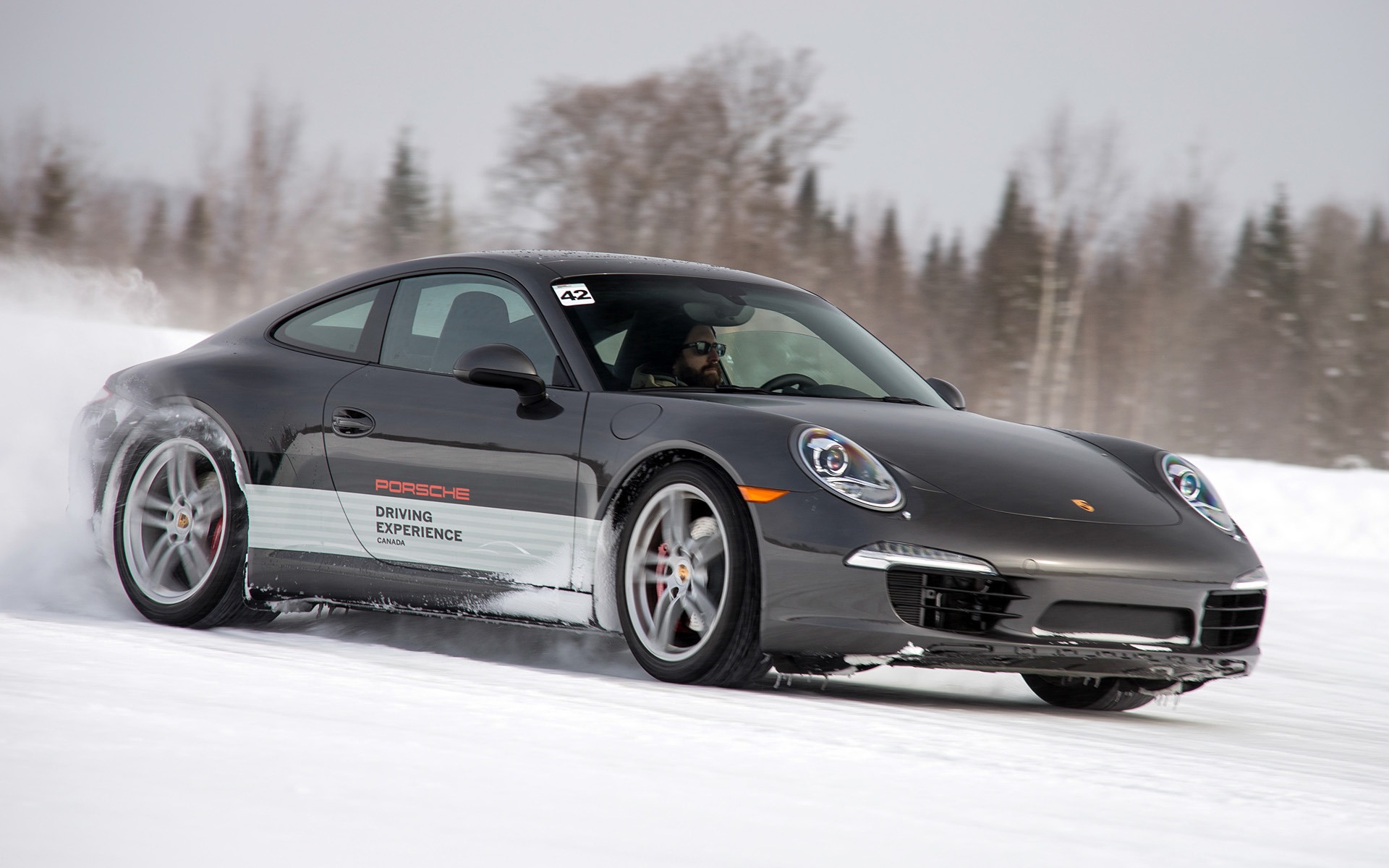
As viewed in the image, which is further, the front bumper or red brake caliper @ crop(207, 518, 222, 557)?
red brake caliper @ crop(207, 518, 222, 557)

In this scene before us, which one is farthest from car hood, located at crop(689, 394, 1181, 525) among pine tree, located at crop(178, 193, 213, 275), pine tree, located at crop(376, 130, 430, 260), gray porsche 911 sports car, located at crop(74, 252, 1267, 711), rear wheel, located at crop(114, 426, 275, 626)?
pine tree, located at crop(178, 193, 213, 275)

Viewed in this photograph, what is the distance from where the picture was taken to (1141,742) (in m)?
4.14

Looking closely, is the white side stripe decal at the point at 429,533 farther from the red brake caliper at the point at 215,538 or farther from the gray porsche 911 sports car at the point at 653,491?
the red brake caliper at the point at 215,538

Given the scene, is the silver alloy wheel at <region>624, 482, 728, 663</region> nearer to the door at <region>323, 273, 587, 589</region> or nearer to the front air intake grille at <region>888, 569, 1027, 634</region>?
the door at <region>323, 273, 587, 589</region>

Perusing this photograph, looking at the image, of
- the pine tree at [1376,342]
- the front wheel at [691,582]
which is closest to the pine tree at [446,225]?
the pine tree at [1376,342]

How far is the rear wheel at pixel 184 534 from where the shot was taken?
583 cm

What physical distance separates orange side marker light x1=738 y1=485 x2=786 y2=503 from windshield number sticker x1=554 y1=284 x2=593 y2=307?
1215 mm

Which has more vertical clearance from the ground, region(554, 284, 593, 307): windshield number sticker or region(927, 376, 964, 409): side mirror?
region(554, 284, 593, 307): windshield number sticker

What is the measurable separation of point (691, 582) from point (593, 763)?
1574 mm

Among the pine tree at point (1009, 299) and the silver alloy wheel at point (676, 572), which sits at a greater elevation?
the pine tree at point (1009, 299)

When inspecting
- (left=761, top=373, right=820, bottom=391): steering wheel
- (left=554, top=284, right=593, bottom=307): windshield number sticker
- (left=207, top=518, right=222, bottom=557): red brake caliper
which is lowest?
(left=207, top=518, right=222, bottom=557): red brake caliper

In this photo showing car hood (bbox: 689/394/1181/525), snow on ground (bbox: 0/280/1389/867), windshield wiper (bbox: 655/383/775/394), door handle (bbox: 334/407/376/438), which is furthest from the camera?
door handle (bbox: 334/407/376/438)

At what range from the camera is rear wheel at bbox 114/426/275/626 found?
19.1 feet

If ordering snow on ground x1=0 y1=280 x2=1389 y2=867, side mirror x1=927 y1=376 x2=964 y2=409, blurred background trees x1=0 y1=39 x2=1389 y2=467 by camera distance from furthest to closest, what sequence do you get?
blurred background trees x1=0 y1=39 x2=1389 y2=467 < side mirror x1=927 y1=376 x2=964 y2=409 < snow on ground x1=0 y1=280 x2=1389 y2=867
